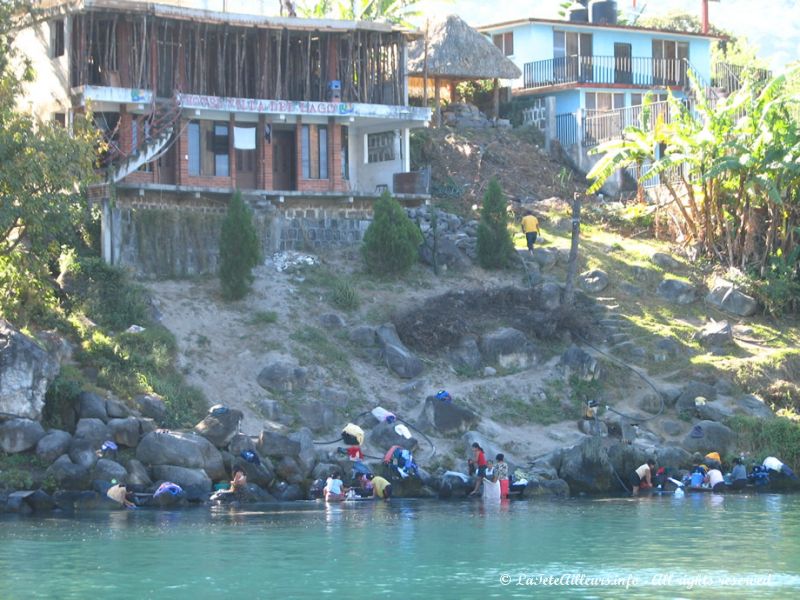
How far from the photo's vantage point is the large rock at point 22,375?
116 ft

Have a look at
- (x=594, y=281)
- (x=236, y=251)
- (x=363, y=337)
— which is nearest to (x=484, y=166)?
(x=594, y=281)

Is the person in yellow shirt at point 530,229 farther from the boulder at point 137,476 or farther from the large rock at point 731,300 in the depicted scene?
the boulder at point 137,476

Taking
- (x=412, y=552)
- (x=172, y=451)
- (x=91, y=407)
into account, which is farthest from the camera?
(x=91, y=407)

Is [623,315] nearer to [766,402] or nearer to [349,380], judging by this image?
[766,402]

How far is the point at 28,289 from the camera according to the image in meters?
38.4

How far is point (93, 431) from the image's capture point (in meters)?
35.4

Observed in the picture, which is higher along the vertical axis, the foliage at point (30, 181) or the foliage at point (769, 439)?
the foliage at point (30, 181)

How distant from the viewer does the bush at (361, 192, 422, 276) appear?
44781 mm

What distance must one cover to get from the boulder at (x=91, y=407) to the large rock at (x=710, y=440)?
14.7m

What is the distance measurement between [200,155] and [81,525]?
17998mm

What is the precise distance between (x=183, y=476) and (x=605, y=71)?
3242cm

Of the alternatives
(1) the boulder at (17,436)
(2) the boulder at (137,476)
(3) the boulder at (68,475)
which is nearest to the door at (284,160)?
(2) the boulder at (137,476)

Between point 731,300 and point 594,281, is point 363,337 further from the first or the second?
point 731,300

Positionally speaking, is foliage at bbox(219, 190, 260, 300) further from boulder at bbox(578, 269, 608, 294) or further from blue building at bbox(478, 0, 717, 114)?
blue building at bbox(478, 0, 717, 114)
